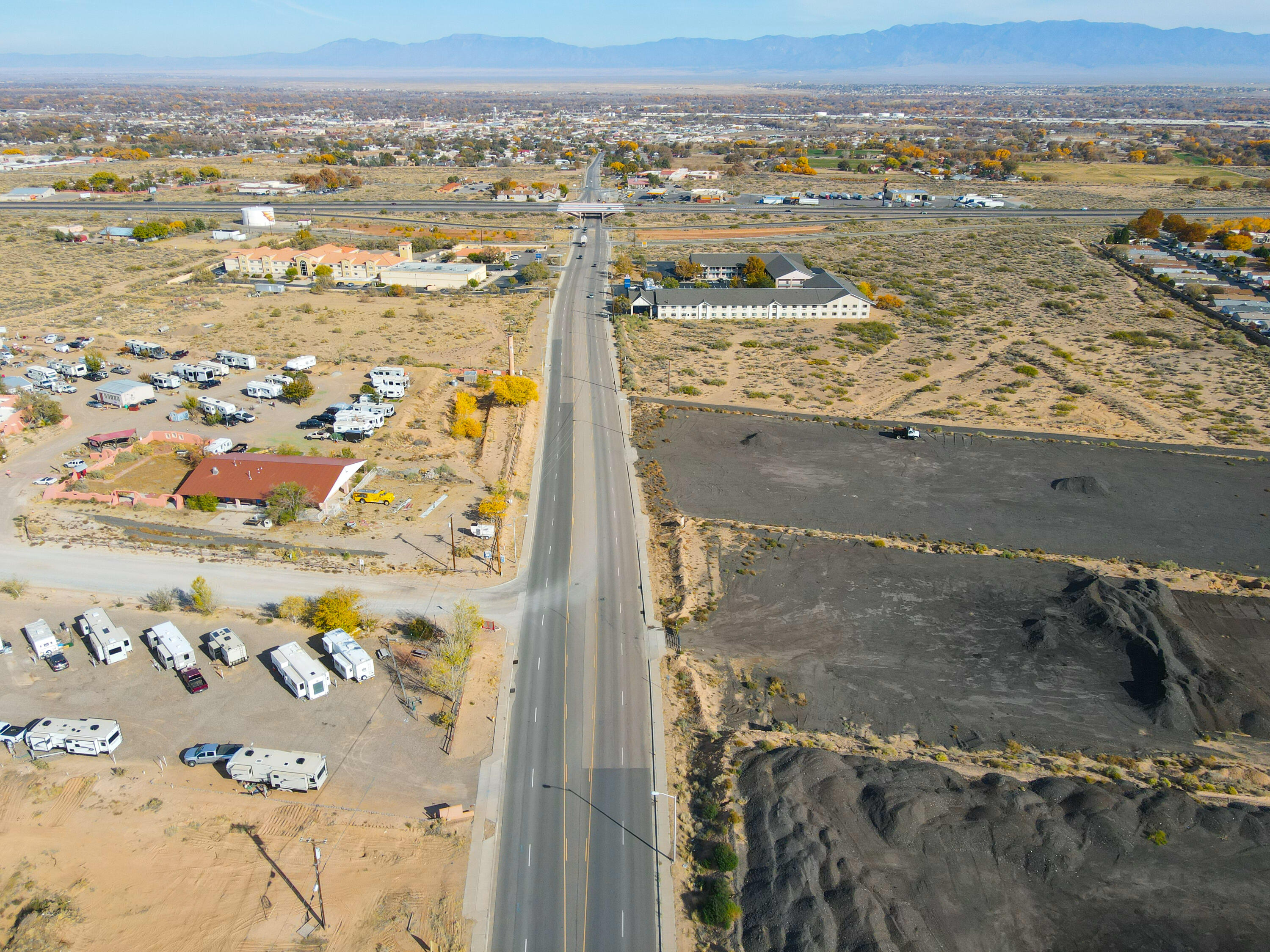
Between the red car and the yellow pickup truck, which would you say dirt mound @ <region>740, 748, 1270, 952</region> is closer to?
the red car

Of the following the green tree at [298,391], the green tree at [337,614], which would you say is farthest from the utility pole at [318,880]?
the green tree at [298,391]

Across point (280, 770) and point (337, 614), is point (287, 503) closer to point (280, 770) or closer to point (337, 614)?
point (337, 614)

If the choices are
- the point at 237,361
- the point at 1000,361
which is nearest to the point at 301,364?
the point at 237,361

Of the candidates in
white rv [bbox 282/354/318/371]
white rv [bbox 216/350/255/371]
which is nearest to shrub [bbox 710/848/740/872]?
white rv [bbox 282/354/318/371]

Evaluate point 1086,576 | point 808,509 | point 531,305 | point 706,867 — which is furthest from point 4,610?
point 531,305

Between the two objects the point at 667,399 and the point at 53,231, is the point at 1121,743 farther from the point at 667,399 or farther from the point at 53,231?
the point at 53,231
